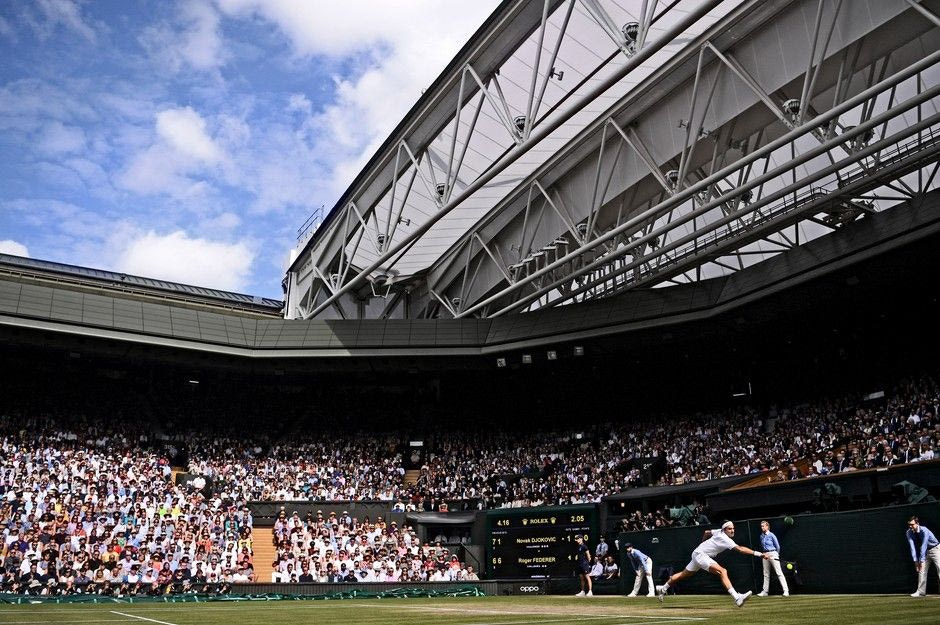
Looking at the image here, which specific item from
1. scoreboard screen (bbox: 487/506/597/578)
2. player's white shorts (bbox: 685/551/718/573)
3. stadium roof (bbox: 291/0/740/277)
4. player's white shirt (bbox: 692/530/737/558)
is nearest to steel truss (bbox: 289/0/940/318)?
stadium roof (bbox: 291/0/740/277)

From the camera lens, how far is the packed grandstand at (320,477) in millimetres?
28641

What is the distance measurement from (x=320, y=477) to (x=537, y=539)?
12.5 metres

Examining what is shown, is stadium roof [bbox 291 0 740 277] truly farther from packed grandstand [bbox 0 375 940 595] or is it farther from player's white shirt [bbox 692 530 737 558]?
packed grandstand [bbox 0 375 940 595]

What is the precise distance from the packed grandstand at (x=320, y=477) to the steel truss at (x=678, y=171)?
772 centimetres

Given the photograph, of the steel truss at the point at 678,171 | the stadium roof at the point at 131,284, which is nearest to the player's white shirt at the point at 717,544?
the steel truss at the point at 678,171

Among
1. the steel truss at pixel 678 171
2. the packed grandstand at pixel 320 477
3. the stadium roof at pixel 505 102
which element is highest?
the stadium roof at pixel 505 102

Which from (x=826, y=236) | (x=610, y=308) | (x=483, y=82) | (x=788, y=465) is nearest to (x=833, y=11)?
(x=483, y=82)

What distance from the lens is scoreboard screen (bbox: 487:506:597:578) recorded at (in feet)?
108

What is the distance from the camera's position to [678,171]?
25.6 m

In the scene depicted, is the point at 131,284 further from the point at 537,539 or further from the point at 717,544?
the point at 717,544

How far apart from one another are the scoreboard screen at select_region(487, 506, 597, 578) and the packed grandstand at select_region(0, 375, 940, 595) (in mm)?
1573

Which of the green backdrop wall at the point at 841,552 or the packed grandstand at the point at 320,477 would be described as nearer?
the green backdrop wall at the point at 841,552

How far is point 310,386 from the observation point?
160 feet

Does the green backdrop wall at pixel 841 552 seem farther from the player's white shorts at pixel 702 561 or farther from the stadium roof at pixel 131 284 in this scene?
the stadium roof at pixel 131 284
